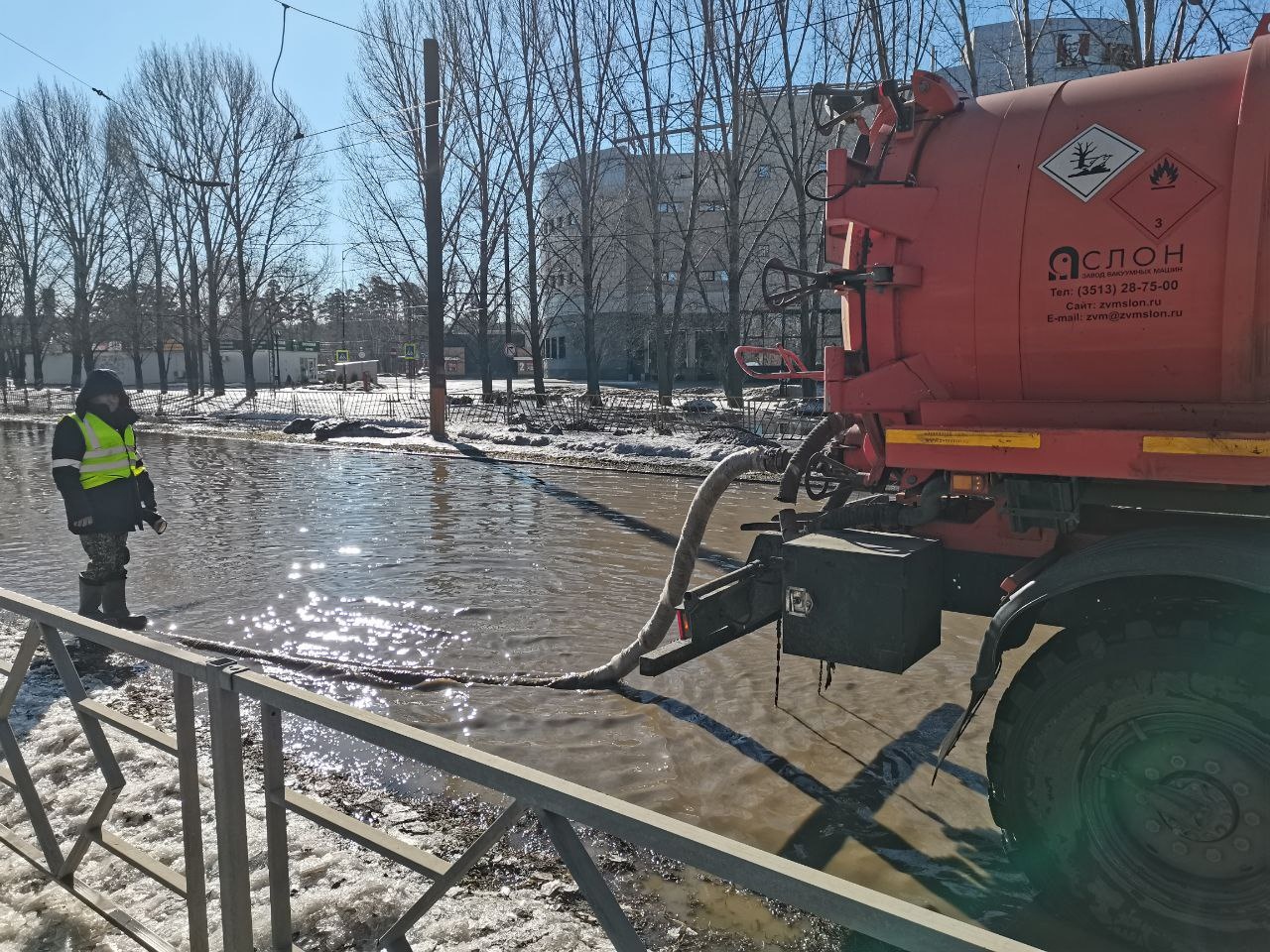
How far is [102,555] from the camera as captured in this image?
265 inches

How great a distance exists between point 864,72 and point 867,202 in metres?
24.1

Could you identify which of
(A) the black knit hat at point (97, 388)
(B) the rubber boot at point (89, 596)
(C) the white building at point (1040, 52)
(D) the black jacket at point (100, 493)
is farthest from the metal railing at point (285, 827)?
(C) the white building at point (1040, 52)

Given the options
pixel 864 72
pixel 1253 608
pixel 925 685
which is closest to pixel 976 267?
pixel 1253 608

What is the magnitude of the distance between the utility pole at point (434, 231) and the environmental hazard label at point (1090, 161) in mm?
18377

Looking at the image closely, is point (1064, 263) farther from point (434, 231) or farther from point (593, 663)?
point (434, 231)

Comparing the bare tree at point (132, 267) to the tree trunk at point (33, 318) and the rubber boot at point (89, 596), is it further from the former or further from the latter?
the rubber boot at point (89, 596)

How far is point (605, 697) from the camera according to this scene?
18.0 ft

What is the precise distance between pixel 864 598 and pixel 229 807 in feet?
7.73

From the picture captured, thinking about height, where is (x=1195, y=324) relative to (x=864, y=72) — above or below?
below

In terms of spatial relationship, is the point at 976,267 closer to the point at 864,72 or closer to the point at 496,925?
the point at 496,925

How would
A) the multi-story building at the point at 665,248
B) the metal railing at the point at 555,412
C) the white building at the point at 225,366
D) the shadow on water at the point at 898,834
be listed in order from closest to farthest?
the shadow on water at the point at 898,834, the metal railing at the point at 555,412, the multi-story building at the point at 665,248, the white building at the point at 225,366

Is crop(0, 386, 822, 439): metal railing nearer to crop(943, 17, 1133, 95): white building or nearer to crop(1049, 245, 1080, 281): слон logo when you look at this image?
crop(943, 17, 1133, 95): white building

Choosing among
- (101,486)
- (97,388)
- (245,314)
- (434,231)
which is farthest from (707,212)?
(101,486)

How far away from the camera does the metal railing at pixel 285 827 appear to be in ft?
4.85
